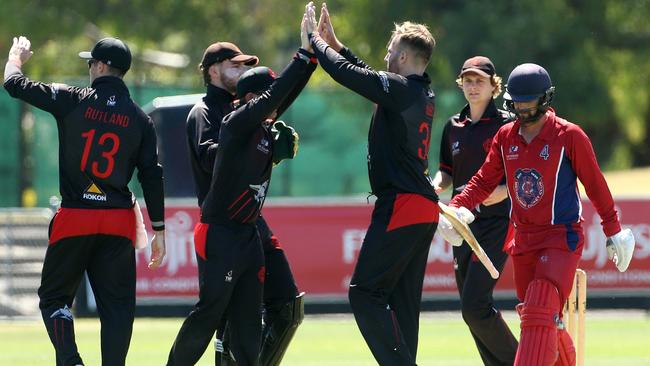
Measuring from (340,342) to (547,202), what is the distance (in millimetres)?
5599

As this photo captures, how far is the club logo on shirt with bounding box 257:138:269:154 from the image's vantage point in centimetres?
824

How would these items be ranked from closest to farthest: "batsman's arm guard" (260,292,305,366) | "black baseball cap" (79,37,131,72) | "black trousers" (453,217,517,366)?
"black baseball cap" (79,37,131,72), "batsman's arm guard" (260,292,305,366), "black trousers" (453,217,517,366)

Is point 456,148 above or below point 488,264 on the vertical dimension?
above

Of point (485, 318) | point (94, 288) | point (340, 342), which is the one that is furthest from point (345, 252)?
point (94, 288)

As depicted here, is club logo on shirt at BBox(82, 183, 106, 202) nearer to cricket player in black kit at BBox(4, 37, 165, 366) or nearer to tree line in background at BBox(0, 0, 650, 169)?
cricket player in black kit at BBox(4, 37, 165, 366)

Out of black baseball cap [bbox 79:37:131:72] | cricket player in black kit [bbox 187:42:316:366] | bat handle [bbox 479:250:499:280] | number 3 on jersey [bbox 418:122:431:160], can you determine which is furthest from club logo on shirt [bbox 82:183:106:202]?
bat handle [bbox 479:250:499:280]

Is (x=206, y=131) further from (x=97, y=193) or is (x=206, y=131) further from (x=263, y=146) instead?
(x=97, y=193)

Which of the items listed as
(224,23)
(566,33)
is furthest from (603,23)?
(224,23)

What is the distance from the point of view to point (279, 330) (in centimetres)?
876

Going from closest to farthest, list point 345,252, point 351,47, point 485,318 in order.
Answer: point 485,318, point 345,252, point 351,47

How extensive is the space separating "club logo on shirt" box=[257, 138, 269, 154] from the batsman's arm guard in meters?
1.11

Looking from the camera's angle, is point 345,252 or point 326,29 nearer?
point 326,29

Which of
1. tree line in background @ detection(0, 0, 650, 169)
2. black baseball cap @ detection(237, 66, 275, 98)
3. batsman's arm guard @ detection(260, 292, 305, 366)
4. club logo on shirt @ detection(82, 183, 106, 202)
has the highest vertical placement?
tree line in background @ detection(0, 0, 650, 169)

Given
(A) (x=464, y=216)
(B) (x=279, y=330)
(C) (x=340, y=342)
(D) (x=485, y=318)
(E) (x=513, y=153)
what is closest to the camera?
(E) (x=513, y=153)
